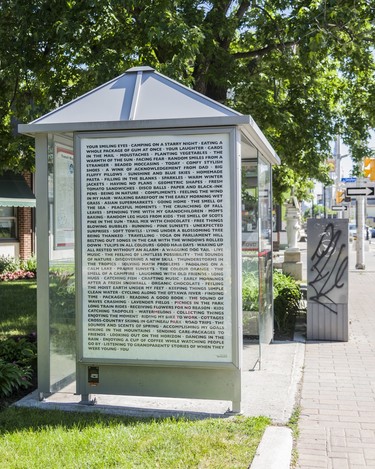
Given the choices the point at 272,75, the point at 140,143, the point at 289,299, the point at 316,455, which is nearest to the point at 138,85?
the point at 140,143

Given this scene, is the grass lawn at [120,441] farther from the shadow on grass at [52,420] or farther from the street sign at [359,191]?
the street sign at [359,191]

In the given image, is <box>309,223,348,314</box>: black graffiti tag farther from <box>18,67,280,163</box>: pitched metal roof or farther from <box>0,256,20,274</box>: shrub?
<box>0,256,20,274</box>: shrub

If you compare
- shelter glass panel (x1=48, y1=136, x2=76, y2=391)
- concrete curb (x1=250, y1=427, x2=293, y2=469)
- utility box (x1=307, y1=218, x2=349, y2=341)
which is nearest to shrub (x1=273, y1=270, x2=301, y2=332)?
utility box (x1=307, y1=218, x2=349, y2=341)

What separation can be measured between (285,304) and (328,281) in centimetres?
133

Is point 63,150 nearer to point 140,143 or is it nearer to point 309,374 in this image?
point 140,143

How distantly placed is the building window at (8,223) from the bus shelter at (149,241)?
1506 centimetres

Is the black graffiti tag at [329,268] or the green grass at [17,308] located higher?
the black graffiti tag at [329,268]

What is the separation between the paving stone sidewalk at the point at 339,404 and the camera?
430 cm

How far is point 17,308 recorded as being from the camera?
11672 mm

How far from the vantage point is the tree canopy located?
9.31m

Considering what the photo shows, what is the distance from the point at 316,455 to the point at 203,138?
8.82 ft

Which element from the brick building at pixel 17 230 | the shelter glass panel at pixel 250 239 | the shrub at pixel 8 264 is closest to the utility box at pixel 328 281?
the shelter glass panel at pixel 250 239

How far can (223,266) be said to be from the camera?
201 inches

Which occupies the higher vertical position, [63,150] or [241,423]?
[63,150]
